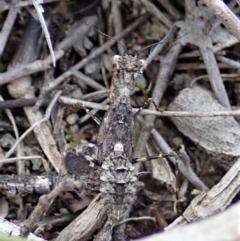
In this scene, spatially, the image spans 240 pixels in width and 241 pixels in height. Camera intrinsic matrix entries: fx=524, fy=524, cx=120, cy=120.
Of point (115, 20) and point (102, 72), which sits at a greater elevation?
point (115, 20)

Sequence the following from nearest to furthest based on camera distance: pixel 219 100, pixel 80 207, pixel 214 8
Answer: pixel 214 8
pixel 80 207
pixel 219 100

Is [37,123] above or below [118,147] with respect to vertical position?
above

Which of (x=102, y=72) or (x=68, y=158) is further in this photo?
(x=102, y=72)

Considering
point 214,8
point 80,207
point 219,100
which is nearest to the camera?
point 214,8

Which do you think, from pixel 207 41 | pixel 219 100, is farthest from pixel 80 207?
pixel 207 41

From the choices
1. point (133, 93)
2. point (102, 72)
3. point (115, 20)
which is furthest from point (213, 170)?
point (115, 20)

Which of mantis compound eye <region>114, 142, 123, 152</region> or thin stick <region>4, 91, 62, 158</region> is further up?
thin stick <region>4, 91, 62, 158</region>

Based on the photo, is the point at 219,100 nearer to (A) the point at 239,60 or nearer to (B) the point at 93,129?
(A) the point at 239,60

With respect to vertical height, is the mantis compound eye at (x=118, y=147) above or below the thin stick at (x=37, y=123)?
below

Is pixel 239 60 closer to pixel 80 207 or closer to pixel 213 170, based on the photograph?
pixel 213 170

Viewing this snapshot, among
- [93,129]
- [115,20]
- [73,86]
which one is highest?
[115,20]
